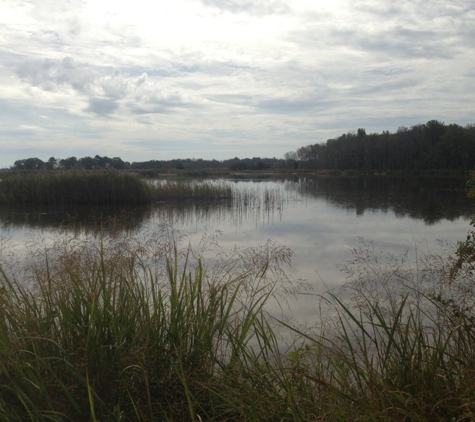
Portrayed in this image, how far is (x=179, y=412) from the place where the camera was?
2.69 meters

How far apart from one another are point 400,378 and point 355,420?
65 cm

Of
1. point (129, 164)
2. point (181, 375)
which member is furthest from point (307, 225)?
point (129, 164)

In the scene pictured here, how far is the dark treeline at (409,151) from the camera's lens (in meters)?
53.2

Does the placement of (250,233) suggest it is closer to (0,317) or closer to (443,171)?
(0,317)

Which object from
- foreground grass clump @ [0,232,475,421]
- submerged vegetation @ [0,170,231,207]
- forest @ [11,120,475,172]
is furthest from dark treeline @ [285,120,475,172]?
foreground grass clump @ [0,232,475,421]

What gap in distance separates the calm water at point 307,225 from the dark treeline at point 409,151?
36.7 metres

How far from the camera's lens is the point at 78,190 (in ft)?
62.3

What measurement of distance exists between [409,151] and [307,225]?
50889mm

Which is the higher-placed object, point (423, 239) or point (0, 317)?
point (0, 317)

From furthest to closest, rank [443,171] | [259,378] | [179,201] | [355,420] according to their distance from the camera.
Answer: [443,171]
[179,201]
[259,378]
[355,420]

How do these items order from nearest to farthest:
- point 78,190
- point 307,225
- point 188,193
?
point 307,225, point 78,190, point 188,193

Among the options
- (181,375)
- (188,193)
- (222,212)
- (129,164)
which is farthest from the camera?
(129,164)

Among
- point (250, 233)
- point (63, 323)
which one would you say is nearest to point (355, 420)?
point (63, 323)

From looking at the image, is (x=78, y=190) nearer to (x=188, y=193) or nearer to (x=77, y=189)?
(x=77, y=189)
